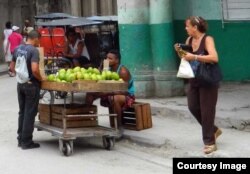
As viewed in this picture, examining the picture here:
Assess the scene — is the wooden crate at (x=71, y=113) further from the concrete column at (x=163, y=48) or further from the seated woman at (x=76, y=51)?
the seated woman at (x=76, y=51)

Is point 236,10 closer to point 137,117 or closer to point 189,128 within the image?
point 189,128

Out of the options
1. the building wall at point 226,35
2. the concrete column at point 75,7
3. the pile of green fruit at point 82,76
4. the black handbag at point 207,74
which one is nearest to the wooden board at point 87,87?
the pile of green fruit at point 82,76

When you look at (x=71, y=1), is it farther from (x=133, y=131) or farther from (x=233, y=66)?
(x=133, y=131)

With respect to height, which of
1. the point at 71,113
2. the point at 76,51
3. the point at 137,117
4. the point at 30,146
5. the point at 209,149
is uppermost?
the point at 76,51

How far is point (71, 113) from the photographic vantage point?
916cm

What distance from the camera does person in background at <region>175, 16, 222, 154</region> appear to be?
26.1 ft

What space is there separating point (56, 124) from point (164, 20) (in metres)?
4.16

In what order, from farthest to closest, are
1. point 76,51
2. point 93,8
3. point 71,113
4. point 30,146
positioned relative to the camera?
point 93,8 → point 76,51 → point 30,146 → point 71,113

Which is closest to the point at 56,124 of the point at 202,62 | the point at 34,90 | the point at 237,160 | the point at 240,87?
the point at 34,90

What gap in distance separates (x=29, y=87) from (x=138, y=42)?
387cm

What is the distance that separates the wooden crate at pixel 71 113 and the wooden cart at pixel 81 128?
0.07m

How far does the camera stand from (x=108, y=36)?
1616 cm

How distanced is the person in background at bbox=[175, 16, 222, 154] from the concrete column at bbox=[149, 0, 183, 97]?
13.8 feet

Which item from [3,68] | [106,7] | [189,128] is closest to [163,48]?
[189,128]
